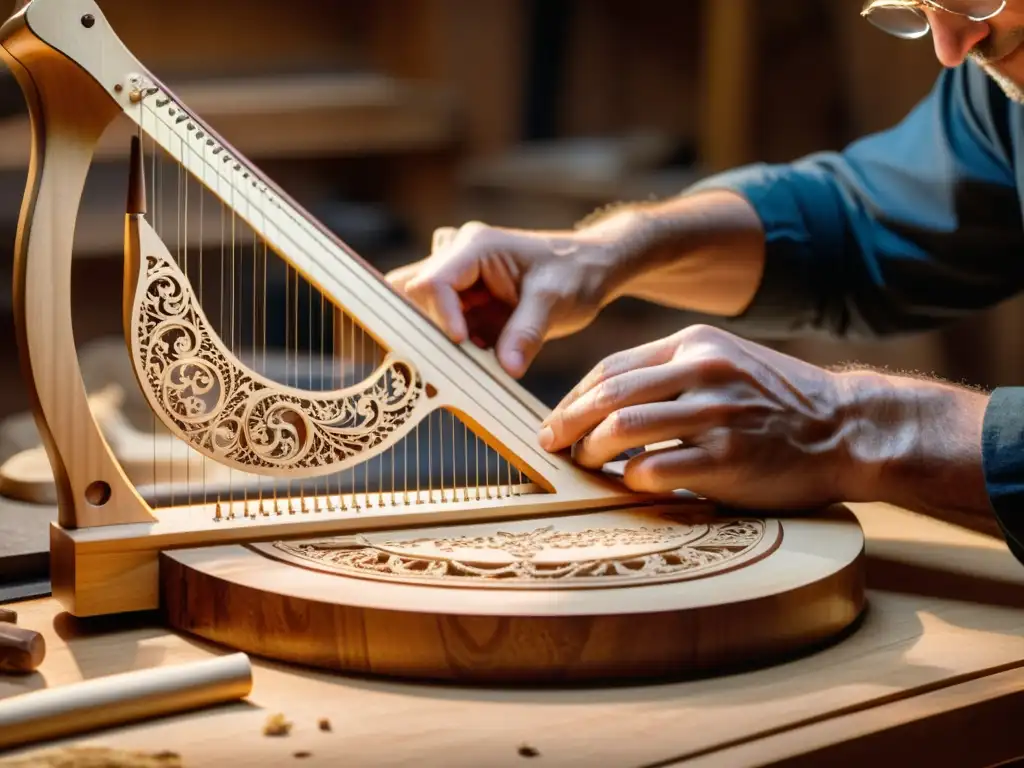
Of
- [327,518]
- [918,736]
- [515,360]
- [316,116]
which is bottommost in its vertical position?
[918,736]

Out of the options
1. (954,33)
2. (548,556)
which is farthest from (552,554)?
(954,33)

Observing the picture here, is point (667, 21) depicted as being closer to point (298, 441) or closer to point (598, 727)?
point (298, 441)

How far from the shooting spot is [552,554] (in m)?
0.92

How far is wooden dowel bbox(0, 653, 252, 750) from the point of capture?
72cm

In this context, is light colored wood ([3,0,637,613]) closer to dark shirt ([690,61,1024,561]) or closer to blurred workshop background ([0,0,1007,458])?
dark shirt ([690,61,1024,561])

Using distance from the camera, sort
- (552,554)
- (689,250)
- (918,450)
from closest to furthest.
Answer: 1. (552,554)
2. (918,450)
3. (689,250)

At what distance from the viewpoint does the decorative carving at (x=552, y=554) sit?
0.87 meters

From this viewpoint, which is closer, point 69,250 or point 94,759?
point 94,759

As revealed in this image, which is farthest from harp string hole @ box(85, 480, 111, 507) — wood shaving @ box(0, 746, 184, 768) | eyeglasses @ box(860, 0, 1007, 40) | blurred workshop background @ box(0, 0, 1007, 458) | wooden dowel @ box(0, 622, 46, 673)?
blurred workshop background @ box(0, 0, 1007, 458)

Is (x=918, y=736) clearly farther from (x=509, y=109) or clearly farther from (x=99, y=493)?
(x=509, y=109)

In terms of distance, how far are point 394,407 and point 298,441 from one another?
0.09 metres

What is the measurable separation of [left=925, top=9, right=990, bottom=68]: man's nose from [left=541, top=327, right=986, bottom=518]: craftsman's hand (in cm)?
31

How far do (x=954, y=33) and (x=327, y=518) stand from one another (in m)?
0.70

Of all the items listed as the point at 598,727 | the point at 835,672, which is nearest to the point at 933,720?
the point at 835,672
